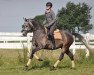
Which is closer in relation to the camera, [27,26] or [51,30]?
[27,26]

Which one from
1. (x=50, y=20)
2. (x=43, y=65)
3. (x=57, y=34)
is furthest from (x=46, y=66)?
(x=50, y=20)

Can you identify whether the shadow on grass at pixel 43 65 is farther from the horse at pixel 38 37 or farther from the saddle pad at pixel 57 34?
the saddle pad at pixel 57 34

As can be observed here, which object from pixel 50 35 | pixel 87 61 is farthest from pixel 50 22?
pixel 87 61

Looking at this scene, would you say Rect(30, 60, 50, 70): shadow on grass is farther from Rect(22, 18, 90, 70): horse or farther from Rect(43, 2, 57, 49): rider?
Rect(43, 2, 57, 49): rider

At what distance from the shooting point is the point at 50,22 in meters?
18.2

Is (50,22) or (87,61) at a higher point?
(50,22)

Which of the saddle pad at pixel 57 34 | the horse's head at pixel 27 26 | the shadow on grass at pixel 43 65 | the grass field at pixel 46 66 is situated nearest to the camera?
the grass field at pixel 46 66

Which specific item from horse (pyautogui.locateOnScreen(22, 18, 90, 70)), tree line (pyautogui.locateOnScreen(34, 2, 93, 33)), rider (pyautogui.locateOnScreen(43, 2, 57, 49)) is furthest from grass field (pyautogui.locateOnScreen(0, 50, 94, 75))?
tree line (pyautogui.locateOnScreen(34, 2, 93, 33))

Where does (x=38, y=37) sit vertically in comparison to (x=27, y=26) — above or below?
below

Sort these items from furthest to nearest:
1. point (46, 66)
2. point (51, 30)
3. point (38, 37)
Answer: point (46, 66) < point (51, 30) < point (38, 37)

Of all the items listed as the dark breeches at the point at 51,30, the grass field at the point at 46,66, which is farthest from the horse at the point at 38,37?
the grass field at the point at 46,66

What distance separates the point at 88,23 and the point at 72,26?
155 inches

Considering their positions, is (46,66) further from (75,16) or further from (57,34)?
(75,16)

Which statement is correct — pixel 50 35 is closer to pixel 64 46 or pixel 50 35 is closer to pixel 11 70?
pixel 64 46
